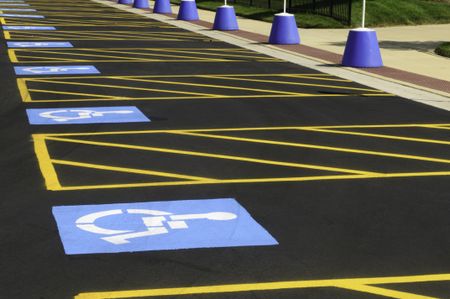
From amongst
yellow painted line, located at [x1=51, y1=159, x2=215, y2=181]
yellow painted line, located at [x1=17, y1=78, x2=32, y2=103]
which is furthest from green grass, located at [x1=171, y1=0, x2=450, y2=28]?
yellow painted line, located at [x1=51, y1=159, x2=215, y2=181]

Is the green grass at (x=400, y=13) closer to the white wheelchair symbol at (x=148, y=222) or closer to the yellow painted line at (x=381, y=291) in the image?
the white wheelchair symbol at (x=148, y=222)

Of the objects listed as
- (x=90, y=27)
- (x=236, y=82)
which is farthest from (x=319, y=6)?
(x=236, y=82)

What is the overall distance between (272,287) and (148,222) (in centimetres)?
169

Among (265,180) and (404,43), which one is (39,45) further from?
(265,180)

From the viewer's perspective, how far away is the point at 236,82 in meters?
15.9

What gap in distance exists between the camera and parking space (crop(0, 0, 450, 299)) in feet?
19.4

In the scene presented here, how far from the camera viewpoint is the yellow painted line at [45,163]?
27.4 feet

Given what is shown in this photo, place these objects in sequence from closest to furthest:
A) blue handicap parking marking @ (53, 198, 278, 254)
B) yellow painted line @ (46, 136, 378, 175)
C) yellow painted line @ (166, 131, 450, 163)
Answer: blue handicap parking marking @ (53, 198, 278, 254)
yellow painted line @ (46, 136, 378, 175)
yellow painted line @ (166, 131, 450, 163)

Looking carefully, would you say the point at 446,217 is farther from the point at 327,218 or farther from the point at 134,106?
the point at 134,106

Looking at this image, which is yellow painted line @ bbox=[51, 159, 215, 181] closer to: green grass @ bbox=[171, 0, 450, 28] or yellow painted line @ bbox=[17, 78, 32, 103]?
yellow painted line @ bbox=[17, 78, 32, 103]

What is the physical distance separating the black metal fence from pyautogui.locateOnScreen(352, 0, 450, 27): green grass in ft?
1.03

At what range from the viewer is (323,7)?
31.7 m

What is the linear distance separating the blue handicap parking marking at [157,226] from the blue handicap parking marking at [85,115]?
170 inches

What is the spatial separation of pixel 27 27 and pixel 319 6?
1072cm
